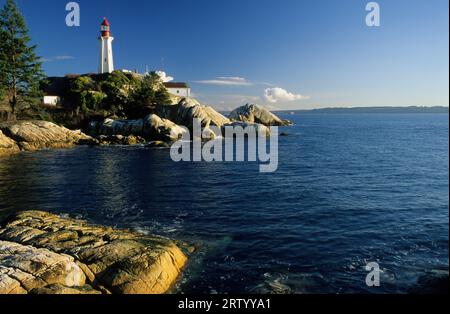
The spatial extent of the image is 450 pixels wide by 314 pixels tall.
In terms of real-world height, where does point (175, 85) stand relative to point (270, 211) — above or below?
above

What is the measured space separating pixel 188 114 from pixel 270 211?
61.2 meters

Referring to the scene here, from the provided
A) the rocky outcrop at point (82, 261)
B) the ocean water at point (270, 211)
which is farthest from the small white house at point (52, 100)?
the rocky outcrop at point (82, 261)

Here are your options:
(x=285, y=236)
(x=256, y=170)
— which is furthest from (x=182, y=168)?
(x=285, y=236)

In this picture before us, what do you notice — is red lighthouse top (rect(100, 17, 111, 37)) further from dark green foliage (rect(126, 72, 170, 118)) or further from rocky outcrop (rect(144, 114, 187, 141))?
rocky outcrop (rect(144, 114, 187, 141))

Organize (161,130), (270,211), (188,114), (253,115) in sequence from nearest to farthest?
1. (270,211)
2. (161,130)
3. (188,114)
4. (253,115)

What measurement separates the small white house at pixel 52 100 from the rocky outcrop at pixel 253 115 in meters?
53.9

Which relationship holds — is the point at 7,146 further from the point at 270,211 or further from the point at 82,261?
the point at 82,261

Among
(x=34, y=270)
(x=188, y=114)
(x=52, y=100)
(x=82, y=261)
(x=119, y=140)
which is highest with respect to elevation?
(x=52, y=100)

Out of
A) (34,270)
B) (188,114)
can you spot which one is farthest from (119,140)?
(34,270)

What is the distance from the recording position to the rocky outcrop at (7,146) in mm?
52938

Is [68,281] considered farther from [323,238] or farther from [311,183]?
[311,183]

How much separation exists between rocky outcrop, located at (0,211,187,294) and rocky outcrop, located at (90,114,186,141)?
54698 mm

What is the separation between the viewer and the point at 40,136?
61.6 meters
